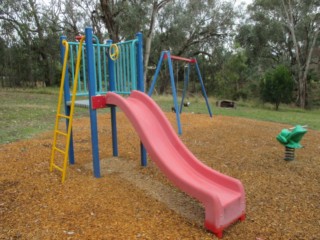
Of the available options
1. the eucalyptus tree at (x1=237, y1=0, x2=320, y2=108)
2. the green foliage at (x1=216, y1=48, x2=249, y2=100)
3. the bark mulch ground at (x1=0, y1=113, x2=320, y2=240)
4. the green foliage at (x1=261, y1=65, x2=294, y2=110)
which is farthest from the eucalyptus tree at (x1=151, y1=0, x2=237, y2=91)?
the bark mulch ground at (x1=0, y1=113, x2=320, y2=240)

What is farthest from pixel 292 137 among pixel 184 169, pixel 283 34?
pixel 283 34

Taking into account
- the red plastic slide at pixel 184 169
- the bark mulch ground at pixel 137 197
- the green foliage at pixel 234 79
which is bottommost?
the bark mulch ground at pixel 137 197

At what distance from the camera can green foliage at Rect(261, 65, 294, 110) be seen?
15.7 m

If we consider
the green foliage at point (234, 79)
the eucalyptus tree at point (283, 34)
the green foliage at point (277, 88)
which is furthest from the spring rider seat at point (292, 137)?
the eucalyptus tree at point (283, 34)

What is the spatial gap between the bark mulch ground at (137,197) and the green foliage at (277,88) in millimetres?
11112

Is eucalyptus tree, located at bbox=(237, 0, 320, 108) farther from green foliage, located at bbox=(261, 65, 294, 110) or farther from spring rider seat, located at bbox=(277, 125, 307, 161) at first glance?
spring rider seat, located at bbox=(277, 125, 307, 161)

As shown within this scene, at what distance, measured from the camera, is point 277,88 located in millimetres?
15711

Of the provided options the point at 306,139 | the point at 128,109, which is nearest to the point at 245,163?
the point at 128,109

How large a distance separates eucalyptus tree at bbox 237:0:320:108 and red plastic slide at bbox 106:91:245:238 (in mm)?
18614

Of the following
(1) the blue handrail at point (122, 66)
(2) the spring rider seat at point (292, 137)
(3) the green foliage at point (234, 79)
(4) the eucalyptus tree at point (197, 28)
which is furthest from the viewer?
(4) the eucalyptus tree at point (197, 28)

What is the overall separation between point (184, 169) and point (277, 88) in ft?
46.9

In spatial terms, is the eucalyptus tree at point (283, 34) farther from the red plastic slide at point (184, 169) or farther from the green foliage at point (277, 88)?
the red plastic slide at point (184, 169)

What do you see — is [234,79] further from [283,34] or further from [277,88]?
[283,34]

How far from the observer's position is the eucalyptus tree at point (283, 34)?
2030cm
